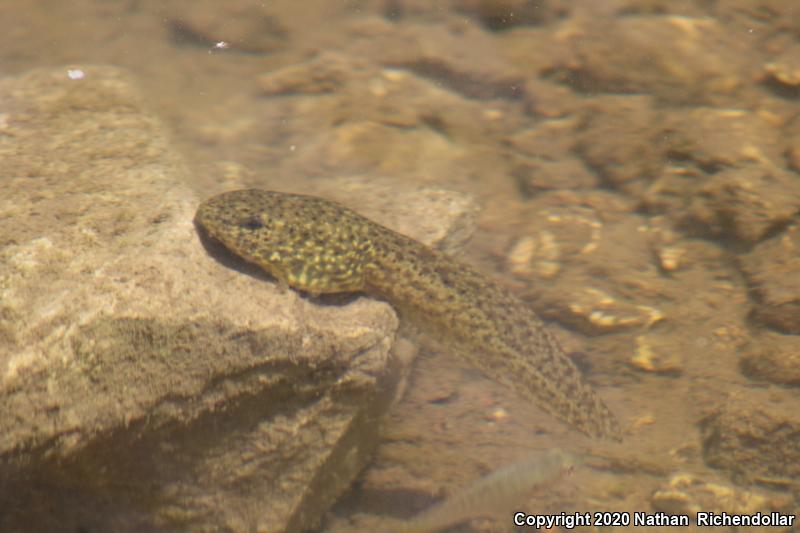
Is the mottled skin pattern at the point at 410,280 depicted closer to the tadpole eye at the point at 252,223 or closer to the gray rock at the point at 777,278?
the tadpole eye at the point at 252,223

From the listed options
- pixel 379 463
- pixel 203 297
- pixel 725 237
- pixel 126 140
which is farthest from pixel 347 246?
pixel 725 237

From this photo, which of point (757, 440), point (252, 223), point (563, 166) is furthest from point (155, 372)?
point (563, 166)

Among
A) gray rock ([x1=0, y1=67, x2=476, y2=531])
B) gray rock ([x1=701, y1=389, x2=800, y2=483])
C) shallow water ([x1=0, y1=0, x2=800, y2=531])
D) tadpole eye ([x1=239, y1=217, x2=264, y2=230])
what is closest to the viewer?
gray rock ([x1=0, y1=67, x2=476, y2=531])

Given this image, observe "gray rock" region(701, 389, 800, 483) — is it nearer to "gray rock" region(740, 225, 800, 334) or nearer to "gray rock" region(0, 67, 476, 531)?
"gray rock" region(740, 225, 800, 334)

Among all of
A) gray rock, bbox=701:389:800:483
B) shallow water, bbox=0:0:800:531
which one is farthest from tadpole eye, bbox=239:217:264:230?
gray rock, bbox=701:389:800:483

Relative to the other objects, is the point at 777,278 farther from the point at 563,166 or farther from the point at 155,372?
the point at 155,372

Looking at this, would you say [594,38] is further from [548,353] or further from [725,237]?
[548,353]

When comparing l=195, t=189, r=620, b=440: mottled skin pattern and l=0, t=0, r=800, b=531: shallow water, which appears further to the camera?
l=0, t=0, r=800, b=531: shallow water

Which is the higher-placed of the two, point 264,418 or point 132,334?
point 132,334
